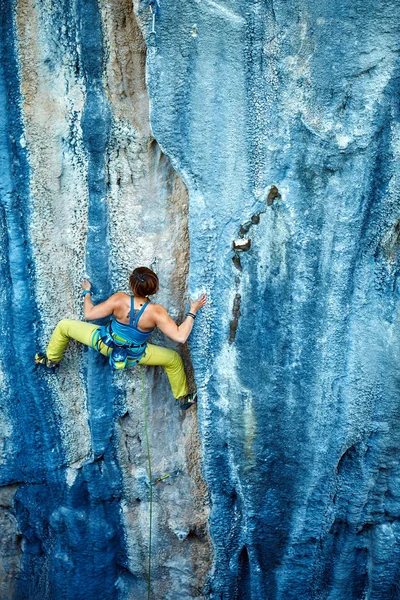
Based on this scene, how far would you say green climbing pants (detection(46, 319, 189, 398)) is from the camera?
12.9 ft

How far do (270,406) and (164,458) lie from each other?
2.75 ft

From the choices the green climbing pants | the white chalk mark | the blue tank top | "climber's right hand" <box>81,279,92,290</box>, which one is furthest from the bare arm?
the white chalk mark

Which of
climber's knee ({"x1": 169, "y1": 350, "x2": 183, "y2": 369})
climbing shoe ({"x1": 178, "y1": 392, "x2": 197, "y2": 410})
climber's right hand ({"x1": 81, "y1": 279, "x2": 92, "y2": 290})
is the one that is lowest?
climbing shoe ({"x1": 178, "y1": 392, "x2": 197, "y2": 410})

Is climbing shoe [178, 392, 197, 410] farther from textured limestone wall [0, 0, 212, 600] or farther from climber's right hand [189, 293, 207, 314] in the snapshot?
climber's right hand [189, 293, 207, 314]

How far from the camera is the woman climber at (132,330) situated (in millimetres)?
3754

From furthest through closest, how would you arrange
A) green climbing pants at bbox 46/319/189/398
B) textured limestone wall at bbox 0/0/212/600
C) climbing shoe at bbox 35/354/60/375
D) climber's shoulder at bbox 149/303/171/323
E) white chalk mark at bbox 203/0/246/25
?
climbing shoe at bbox 35/354/60/375
green climbing pants at bbox 46/319/189/398
climber's shoulder at bbox 149/303/171/323
textured limestone wall at bbox 0/0/212/600
white chalk mark at bbox 203/0/246/25

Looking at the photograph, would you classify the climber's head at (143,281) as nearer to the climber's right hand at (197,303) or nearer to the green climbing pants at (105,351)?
the climber's right hand at (197,303)

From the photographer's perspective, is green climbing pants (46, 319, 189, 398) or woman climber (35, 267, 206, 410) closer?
woman climber (35, 267, 206, 410)

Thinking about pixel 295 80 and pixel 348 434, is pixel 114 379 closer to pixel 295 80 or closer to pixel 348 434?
pixel 348 434

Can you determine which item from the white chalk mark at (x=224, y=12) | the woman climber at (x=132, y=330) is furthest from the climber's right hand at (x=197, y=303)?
the white chalk mark at (x=224, y=12)

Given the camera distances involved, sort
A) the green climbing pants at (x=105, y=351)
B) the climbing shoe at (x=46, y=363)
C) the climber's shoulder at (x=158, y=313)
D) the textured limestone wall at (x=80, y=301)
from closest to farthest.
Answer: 1. the textured limestone wall at (x=80, y=301)
2. the climber's shoulder at (x=158, y=313)
3. the green climbing pants at (x=105, y=351)
4. the climbing shoe at (x=46, y=363)

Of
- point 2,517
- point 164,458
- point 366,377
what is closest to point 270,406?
point 366,377

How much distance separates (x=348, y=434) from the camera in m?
3.97

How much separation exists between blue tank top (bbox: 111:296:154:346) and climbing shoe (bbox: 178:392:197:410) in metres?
0.51
